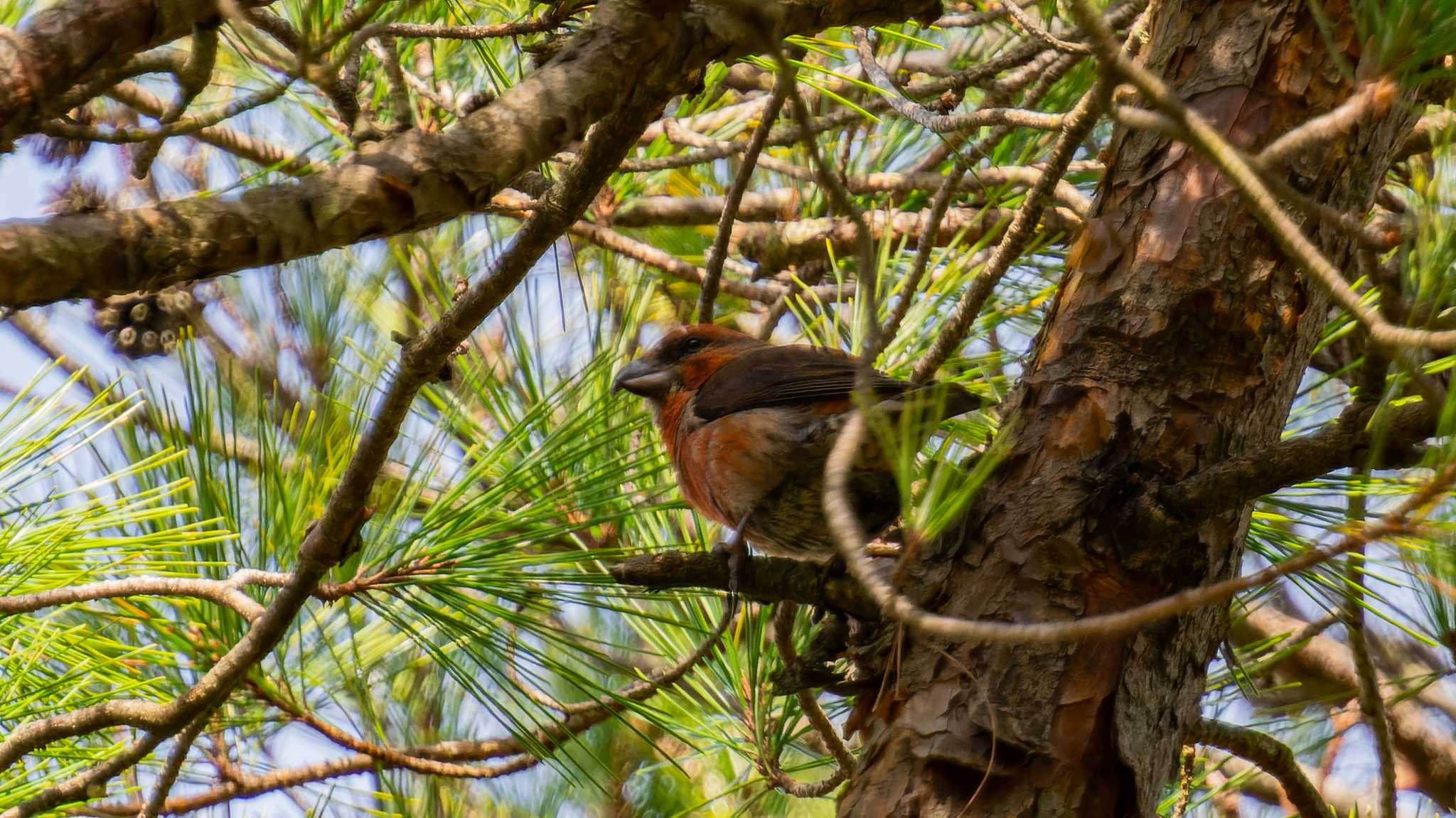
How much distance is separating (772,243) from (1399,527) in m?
3.14

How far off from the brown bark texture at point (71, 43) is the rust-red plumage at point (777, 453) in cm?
182

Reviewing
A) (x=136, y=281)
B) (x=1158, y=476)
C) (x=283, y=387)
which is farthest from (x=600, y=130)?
(x=283, y=387)

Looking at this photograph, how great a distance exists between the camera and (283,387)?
5645 mm

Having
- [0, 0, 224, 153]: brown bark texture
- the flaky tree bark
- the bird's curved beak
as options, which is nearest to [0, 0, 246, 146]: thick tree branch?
[0, 0, 224, 153]: brown bark texture

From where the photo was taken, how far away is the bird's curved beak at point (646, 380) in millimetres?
3602

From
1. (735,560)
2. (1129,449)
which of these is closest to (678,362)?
(735,560)

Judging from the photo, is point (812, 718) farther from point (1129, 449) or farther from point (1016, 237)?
point (1016, 237)

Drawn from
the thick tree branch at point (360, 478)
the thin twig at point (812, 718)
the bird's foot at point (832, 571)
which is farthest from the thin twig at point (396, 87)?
the thin twig at point (812, 718)

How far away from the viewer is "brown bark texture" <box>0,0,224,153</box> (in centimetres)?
125

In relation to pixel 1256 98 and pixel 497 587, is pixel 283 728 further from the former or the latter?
pixel 1256 98

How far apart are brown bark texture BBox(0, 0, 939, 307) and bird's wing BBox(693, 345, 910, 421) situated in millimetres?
1216

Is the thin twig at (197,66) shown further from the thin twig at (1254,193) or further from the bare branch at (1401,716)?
the bare branch at (1401,716)

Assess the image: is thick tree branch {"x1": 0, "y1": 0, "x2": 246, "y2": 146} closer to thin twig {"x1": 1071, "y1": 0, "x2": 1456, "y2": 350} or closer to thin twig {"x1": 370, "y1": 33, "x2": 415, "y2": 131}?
thin twig {"x1": 370, "y1": 33, "x2": 415, "y2": 131}

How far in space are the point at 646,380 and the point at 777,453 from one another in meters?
0.69
